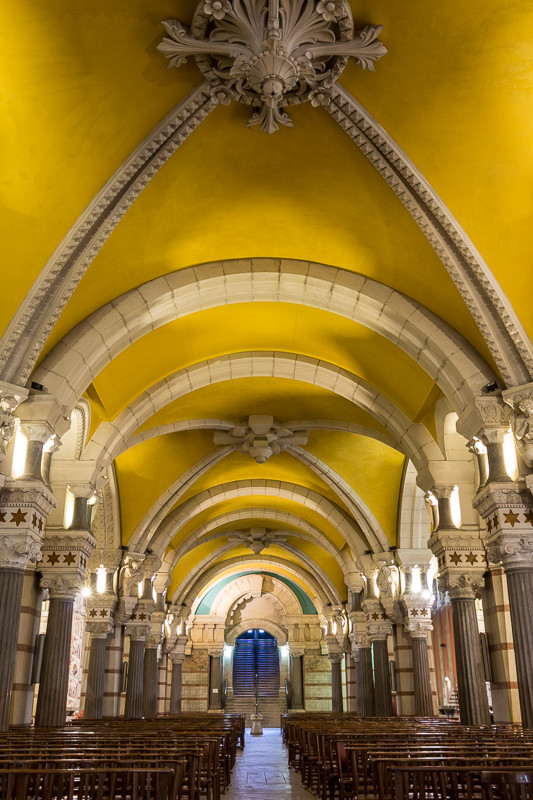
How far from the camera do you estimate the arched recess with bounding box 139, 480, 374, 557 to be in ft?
54.1

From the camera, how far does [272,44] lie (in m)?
5.79

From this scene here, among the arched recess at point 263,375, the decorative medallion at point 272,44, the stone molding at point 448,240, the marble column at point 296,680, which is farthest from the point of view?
the marble column at point 296,680

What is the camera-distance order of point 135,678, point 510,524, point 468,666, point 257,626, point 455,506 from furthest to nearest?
point 257,626 → point 135,678 → point 455,506 → point 468,666 → point 510,524

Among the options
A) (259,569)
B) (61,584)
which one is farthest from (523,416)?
(259,569)

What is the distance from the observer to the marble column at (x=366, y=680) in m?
17.2

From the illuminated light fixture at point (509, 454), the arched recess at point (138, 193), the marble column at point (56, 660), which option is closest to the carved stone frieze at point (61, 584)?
the marble column at point (56, 660)

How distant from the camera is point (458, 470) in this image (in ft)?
33.3

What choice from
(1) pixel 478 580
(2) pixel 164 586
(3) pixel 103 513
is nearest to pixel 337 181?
(1) pixel 478 580

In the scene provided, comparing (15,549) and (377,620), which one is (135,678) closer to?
(377,620)

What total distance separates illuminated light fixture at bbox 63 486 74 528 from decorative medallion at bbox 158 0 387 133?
595cm

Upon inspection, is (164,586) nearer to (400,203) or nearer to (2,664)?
(2,664)

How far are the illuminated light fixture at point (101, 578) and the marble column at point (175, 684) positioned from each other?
36.6 feet

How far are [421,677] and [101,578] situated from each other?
241 inches

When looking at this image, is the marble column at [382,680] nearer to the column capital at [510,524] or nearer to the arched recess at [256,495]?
the arched recess at [256,495]
